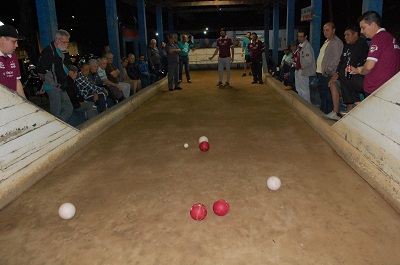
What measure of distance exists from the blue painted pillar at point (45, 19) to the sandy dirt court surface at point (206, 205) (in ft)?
8.17

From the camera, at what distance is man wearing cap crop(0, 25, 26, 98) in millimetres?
3953

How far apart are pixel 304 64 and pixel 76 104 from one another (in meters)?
4.88

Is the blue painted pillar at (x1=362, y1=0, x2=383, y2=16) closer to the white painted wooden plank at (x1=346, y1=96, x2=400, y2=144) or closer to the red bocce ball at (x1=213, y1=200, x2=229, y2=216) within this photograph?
the white painted wooden plank at (x1=346, y1=96, x2=400, y2=144)

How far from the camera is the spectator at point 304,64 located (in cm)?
698

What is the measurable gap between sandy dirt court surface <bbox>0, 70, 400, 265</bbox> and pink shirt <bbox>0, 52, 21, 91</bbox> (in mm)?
1288

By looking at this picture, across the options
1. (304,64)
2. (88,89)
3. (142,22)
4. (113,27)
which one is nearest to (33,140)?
(88,89)

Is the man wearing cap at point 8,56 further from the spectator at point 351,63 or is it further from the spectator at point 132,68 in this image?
the spectator at point 132,68

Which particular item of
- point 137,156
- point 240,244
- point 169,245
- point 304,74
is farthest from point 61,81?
point 304,74

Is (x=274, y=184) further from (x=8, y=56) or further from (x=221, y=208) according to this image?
(x=8, y=56)

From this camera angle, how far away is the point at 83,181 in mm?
3881

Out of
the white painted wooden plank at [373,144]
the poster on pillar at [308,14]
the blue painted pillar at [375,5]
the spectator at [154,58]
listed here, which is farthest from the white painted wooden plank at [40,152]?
the spectator at [154,58]

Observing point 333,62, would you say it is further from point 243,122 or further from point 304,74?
point 243,122

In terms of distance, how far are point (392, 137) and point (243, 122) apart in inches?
134

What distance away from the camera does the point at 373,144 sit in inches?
139
